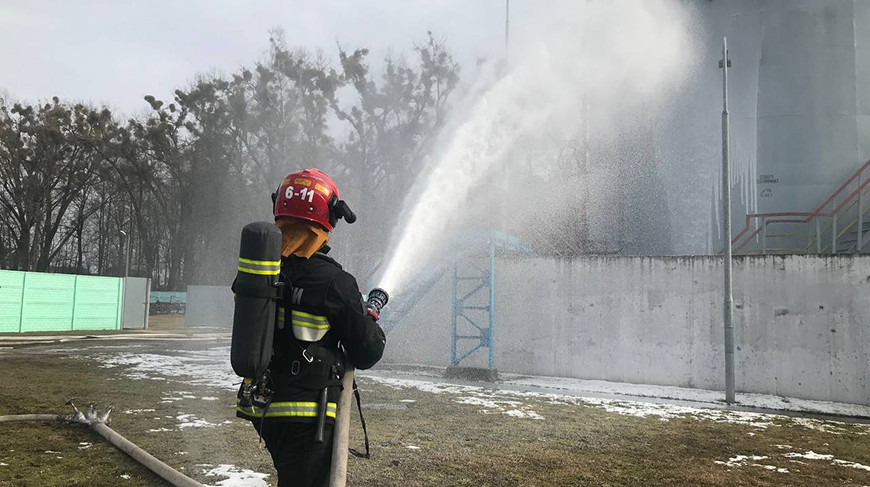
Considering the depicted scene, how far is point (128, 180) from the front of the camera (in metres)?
38.4

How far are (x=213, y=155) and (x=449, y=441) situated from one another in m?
28.8

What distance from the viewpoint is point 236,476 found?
5.52 metres

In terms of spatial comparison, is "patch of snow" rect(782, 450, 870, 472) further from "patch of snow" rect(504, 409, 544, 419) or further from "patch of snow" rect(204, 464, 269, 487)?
"patch of snow" rect(204, 464, 269, 487)

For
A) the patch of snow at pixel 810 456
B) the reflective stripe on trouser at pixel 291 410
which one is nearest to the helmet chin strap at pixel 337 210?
the reflective stripe on trouser at pixel 291 410

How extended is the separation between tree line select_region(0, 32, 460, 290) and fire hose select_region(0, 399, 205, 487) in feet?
61.0

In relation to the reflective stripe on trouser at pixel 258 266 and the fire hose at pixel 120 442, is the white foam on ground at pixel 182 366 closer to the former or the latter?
the fire hose at pixel 120 442

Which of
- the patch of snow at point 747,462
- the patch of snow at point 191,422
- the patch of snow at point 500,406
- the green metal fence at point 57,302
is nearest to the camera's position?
the patch of snow at point 747,462

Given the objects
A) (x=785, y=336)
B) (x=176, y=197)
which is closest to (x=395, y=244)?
(x=785, y=336)

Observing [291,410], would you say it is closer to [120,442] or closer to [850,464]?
[120,442]

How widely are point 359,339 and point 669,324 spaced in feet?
41.7

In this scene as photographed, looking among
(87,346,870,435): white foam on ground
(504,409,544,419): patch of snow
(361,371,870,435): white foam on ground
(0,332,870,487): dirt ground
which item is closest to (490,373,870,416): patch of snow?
(87,346,870,435): white foam on ground

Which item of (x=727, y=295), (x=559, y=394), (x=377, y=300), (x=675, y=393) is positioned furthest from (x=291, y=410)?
(x=675, y=393)

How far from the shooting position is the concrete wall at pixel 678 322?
488 inches

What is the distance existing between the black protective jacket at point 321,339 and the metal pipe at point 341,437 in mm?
43
